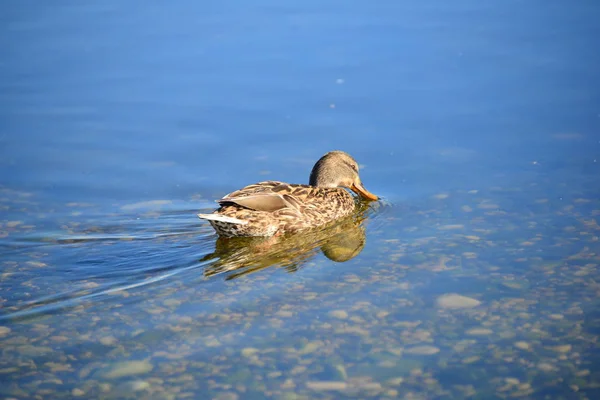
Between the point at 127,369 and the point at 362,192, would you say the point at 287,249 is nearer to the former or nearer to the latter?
the point at 362,192

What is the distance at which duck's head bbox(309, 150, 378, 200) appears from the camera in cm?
914

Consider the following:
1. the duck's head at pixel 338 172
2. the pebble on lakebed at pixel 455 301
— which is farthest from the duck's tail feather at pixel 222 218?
the pebble on lakebed at pixel 455 301

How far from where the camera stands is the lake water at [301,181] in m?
5.66

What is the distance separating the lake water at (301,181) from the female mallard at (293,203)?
0.69 feet

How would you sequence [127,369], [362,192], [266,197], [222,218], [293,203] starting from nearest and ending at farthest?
[127,369], [222,218], [266,197], [293,203], [362,192]

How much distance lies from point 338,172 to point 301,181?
0.56 metres

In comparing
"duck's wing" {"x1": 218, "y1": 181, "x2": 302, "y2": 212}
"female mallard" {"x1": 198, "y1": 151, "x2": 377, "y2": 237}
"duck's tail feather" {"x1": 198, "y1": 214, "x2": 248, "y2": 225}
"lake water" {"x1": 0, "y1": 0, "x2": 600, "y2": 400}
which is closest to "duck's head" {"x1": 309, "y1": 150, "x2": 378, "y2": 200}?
"female mallard" {"x1": 198, "y1": 151, "x2": 377, "y2": 237}

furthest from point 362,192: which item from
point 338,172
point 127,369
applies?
point 127,369

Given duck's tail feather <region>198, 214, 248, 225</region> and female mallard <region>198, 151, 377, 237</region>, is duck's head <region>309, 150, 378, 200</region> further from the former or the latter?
duck's tail feather <region>198, 214, 248, 225</region>

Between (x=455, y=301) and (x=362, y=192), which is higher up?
(x=362, y=192)

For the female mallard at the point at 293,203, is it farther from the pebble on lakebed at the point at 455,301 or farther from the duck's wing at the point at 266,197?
the pebble on lakebed at the point at 455,301

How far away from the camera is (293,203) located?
28.0 ft

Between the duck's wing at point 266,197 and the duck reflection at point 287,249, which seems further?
the duck's wing at point 266,197

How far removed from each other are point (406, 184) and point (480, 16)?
5855 millimetres
